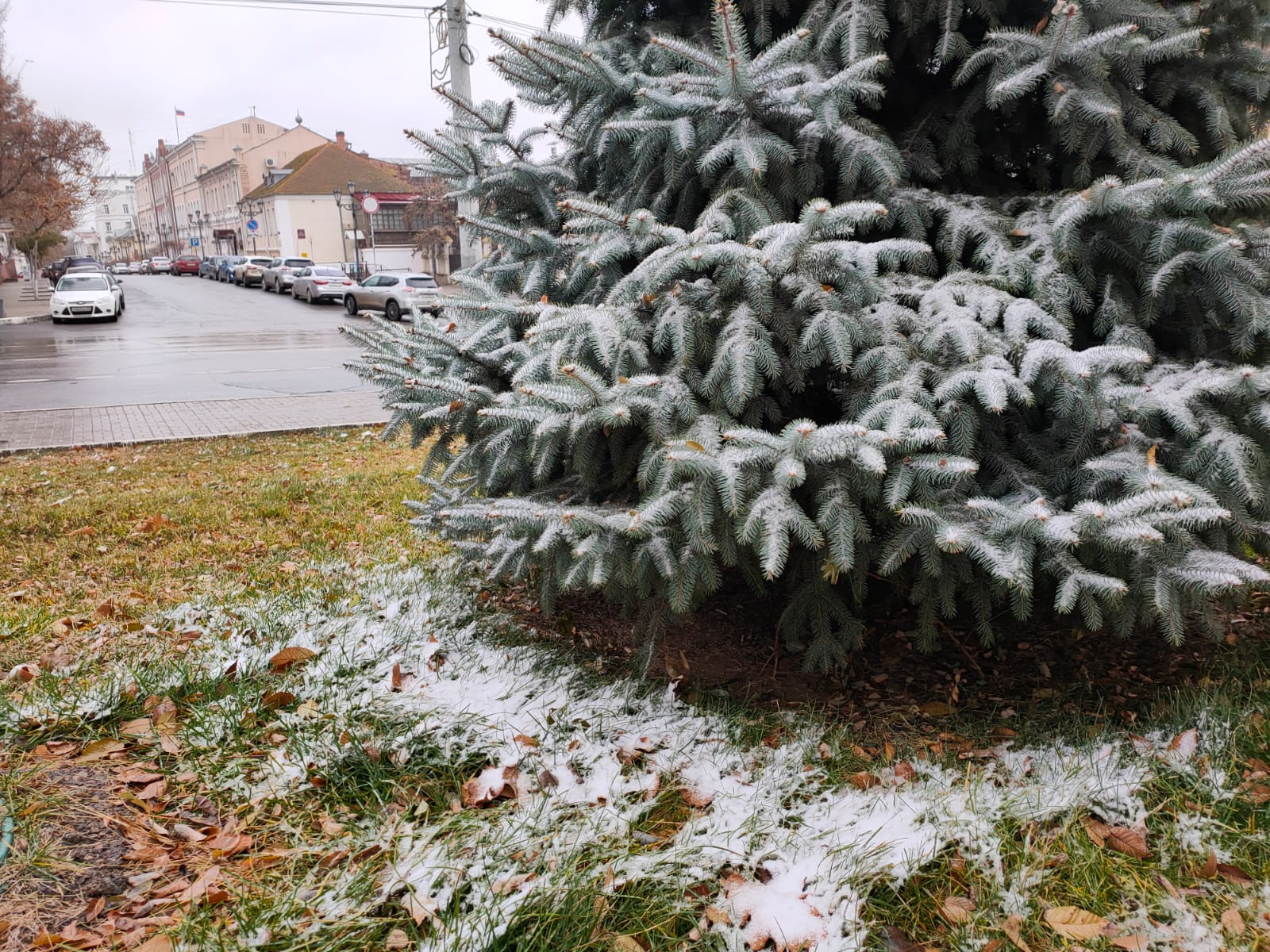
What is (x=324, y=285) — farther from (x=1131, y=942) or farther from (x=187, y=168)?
(x=187, y=168)

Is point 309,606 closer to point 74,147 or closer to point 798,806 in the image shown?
point 798,806

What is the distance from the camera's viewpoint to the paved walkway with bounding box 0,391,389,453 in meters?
8.22

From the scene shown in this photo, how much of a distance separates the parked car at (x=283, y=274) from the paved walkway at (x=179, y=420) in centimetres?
2540

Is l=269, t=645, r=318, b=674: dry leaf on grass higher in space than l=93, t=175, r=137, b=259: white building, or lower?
lower

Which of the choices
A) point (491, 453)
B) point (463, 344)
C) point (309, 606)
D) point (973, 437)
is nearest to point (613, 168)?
point (463, 344)

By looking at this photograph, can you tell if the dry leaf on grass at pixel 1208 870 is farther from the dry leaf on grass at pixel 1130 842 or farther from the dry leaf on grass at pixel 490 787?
the dry leaf on grass at pixel 490 787

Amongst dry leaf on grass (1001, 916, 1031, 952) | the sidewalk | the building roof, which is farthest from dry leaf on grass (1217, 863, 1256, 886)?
the building roof

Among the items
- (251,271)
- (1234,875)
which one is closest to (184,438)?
(1234,875)

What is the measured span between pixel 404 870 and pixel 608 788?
0.63m

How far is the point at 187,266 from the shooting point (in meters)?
53.4

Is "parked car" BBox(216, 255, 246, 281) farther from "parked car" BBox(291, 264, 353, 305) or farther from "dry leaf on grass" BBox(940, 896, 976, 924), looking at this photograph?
"dry leaf on grass" BBox(940, 896, 976, 924)

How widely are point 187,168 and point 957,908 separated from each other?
9475cm

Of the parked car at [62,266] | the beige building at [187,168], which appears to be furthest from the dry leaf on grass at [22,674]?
the beige building at [187,168]

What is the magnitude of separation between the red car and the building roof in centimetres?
608
